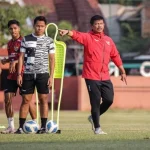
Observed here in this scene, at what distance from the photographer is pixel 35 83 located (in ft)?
46.0

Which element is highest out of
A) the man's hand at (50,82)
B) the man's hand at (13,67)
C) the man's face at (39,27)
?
the man's face at (39,27)

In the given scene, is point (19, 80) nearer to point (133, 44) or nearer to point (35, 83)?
point (35, 83)

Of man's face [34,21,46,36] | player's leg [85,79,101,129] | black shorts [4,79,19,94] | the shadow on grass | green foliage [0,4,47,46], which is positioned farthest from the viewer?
green foliage [0,4,47,46]

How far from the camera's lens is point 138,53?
60.8 m

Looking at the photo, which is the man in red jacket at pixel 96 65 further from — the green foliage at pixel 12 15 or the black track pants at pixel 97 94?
the green foliage at pixel 12 15

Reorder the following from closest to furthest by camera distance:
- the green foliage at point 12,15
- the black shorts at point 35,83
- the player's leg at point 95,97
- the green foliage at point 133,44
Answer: the black shorts at point 35,83
the player's leg at point 95,97
the green foliage at point 12,15
the green foliage at point 133,44

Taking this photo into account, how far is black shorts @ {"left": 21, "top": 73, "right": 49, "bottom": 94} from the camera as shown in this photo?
13.9 m

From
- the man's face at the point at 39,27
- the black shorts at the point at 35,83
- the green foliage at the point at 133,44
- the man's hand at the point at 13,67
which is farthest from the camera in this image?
the green foliage at the point at 133,44

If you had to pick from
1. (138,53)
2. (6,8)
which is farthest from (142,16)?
(6,8)

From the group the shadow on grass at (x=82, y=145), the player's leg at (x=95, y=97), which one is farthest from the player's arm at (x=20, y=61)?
the shadow on grass at (x=82, y=145)

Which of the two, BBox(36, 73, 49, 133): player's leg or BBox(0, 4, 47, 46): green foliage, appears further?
BBox(0, 4, 47, 46): green foliage

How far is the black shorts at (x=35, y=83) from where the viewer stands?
13906 millimetres

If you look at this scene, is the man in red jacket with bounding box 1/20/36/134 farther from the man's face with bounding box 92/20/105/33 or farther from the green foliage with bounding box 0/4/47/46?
the green foliage with bounding box 0/4/47/46

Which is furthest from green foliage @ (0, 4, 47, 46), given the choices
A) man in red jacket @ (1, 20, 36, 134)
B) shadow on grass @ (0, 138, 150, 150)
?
shadow on grass @ (0, 138, 150, 150)
